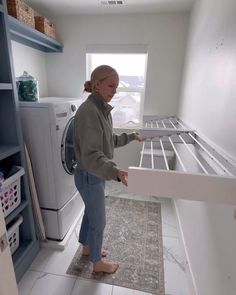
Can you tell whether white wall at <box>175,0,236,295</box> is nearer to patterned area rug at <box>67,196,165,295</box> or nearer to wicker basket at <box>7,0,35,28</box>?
patterned area rug at <box>67,196,165,295</box>

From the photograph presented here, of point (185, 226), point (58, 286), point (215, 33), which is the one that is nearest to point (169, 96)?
A: point (215, 33)

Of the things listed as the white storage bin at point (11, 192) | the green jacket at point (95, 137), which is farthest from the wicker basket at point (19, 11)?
the white storage bin at point (11, 192)

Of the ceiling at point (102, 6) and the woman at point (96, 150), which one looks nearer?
the woman at point (96, 150)

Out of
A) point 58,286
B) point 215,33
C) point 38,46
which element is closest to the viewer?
point 215,33

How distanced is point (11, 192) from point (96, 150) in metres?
0.72

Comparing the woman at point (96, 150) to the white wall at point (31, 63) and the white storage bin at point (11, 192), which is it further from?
the white wall at point (31, 63)

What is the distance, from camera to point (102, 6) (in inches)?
84.4

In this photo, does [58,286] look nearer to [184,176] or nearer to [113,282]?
[113,282]

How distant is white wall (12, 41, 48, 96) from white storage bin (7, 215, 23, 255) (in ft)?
4.93

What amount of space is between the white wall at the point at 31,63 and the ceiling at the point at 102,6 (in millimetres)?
478

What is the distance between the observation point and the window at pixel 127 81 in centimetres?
260

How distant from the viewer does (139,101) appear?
273 cm

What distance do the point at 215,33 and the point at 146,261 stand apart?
1719 mm

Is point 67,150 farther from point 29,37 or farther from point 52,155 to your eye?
point 29,37
